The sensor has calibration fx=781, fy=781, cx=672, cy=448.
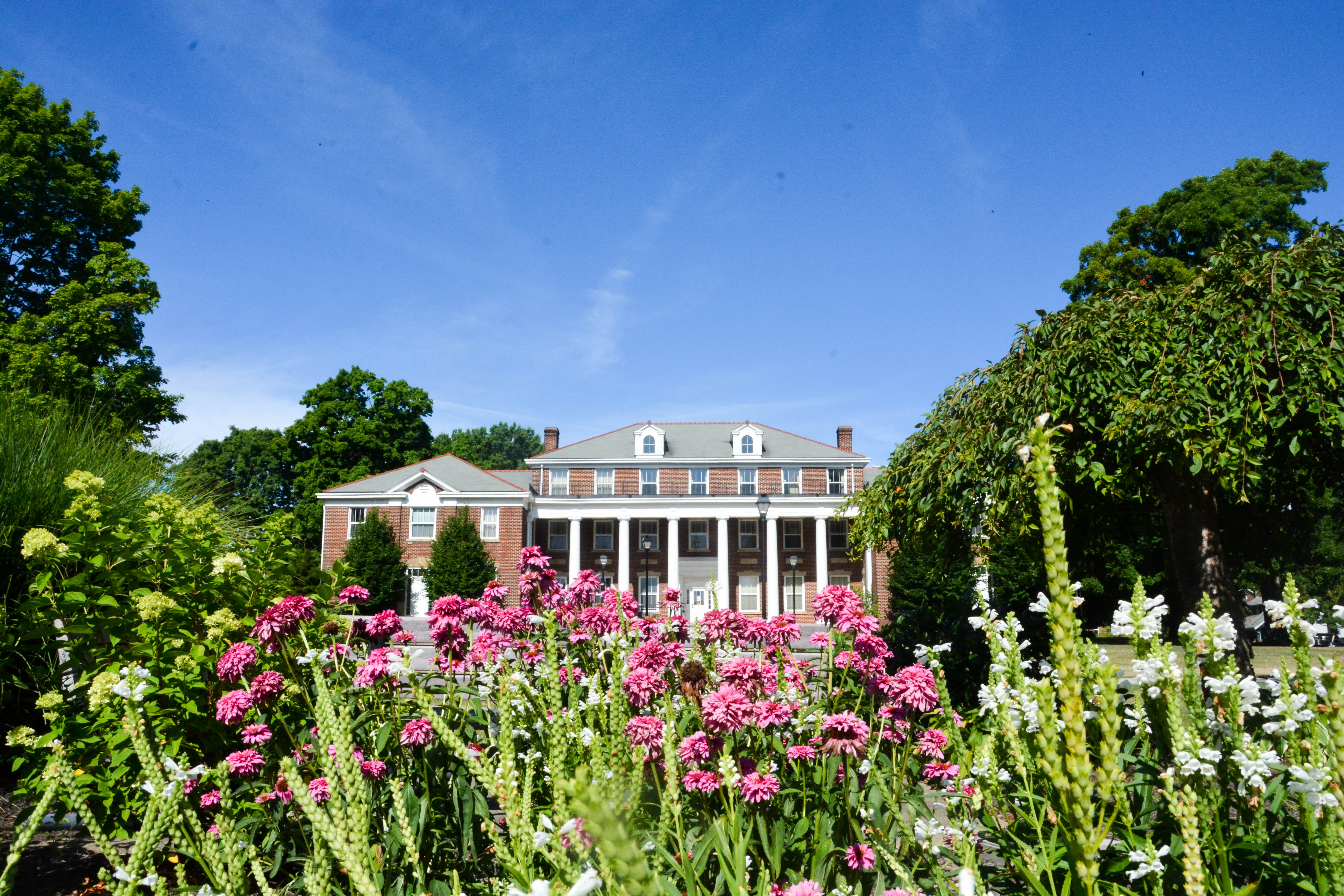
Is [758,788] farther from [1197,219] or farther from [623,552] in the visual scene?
[623,552]

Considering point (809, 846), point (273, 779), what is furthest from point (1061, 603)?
point (273, 779)

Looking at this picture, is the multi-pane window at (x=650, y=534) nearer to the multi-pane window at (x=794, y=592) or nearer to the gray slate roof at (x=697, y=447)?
the gray slate roof at (x=697, y=447)

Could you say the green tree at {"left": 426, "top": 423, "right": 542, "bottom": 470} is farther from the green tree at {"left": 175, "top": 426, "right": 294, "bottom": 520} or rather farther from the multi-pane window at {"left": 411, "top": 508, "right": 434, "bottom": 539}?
the multi-pane window at {"left": 411, "top": 508, "right": 434, "bottom": 539}

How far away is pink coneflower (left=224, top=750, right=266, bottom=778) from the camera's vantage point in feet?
Answer: 10.6

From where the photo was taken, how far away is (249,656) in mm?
3453

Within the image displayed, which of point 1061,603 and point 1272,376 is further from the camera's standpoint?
point 1272,376

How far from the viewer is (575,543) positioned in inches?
1373

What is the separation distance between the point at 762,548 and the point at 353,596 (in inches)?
1273

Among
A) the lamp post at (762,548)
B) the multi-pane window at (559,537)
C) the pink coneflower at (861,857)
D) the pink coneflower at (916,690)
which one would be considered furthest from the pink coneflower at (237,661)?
the multi-pane window at (559,537)

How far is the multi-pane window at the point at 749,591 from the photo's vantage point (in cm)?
3538

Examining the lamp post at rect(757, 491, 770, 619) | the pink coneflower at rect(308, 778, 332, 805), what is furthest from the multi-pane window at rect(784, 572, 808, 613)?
the pink coneflower at rect(308, 778, 332, 805)

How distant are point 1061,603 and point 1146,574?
1120 inches

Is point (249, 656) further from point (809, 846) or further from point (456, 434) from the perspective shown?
point (456, 434)

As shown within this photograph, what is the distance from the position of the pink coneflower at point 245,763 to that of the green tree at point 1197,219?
66.7 ft
